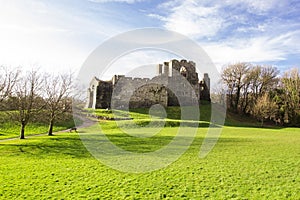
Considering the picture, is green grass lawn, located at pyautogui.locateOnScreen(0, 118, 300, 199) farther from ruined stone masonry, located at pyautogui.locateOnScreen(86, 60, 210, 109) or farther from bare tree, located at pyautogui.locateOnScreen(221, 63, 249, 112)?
bare tree, located at pyautogui.locateOnScreen(221, 63, 249, 112)

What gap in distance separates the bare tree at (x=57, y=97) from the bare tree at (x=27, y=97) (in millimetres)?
1282

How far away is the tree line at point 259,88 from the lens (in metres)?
63.2

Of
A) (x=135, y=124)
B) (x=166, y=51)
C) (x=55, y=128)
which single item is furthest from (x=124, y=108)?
(x=166, y=51)

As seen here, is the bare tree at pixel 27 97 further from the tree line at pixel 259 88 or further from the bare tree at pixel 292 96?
the bare tree at pixel 292 96

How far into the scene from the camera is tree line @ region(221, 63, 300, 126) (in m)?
63.2

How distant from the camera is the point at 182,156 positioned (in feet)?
56.6

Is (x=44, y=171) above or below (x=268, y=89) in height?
below

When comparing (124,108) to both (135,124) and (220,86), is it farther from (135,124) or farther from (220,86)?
(220,86)

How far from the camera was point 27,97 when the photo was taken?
2705cm

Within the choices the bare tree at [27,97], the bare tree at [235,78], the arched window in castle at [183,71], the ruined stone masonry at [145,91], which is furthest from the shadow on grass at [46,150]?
the bare tree at [235,78]

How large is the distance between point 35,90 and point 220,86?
55454 millimetres

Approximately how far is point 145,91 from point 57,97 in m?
32.7

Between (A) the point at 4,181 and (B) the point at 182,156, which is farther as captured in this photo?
(B) the point at 182,156

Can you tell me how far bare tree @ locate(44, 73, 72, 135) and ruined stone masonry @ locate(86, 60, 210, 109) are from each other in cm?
2719
